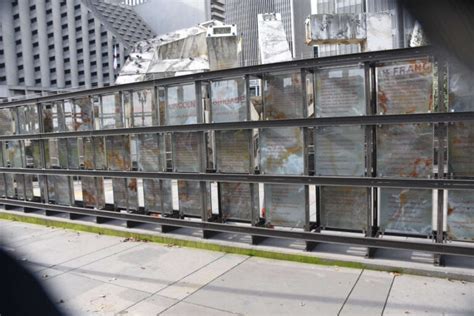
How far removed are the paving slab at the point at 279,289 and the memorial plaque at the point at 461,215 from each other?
103cm

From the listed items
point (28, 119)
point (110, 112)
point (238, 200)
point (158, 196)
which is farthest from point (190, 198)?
point (28, 119)

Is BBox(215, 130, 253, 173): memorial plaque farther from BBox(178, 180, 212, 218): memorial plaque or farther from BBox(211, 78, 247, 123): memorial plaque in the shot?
BBox(178, 180, 212, 218): memorial plaque

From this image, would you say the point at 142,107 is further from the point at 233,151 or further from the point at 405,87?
the point at 405,87

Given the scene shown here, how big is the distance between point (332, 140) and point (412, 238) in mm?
1326

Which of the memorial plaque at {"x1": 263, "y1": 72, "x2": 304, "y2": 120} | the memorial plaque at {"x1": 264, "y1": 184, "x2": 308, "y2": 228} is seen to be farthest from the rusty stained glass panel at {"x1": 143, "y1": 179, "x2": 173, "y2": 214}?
the memorial plaque at {"x1": 263, "y1": 72, "x2": 304, "y2": 120}

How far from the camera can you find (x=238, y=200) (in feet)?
17.5

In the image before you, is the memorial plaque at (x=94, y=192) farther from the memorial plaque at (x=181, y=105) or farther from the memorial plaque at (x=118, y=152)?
the memorial plaque at (x=181, y=105)

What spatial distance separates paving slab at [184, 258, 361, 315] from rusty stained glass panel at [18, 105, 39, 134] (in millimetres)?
4854

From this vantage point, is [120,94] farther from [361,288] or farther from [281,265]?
[361,288]

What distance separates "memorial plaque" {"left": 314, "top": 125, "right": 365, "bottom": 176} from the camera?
4449 mm

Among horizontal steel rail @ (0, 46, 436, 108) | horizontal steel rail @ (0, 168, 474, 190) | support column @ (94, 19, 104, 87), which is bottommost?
horizontal steel rail @ (0, 168, 474, 190)

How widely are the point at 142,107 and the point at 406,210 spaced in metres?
3.82

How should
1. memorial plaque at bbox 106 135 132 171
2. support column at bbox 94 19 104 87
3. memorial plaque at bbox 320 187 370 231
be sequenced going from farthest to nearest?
support column at bbox 94 19 104 87
memorial plaque at bbox 106 135 132 171
memorial plaque at bbox 320 187 370 231

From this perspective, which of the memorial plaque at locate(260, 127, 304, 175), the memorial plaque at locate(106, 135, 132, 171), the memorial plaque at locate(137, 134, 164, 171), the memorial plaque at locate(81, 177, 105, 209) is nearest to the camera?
the memorial plaque at locate(260, 127, 304, 175)
